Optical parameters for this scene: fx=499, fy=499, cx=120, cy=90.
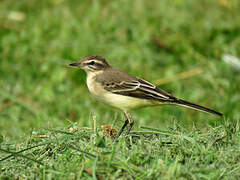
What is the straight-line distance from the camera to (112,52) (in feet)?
34.6

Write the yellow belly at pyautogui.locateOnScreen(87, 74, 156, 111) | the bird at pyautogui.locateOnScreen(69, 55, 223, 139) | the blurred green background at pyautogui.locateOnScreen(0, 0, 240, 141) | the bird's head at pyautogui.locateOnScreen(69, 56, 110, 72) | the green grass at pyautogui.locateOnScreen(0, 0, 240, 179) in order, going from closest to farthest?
the green grass at pyautogui.locateOnScreen(0, 0, 240, 179), the bird at pyautogui.locateOnScreen(69, 55, 223, 139), the yellow belly at pyautogui.locateOnScreen(87, 74, 156, 111), the bird's head at pyautogui.locateOnScreen(69, 56, 110, 72), the blurred green background at pyautogui.locateOnScreen(0, 0, 240, 141)

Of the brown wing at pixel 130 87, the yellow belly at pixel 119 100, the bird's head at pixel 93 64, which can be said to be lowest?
the yellow belly at pixel 119 100

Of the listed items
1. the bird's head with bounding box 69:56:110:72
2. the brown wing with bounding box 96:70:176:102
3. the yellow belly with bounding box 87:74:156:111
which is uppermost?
the bird's head with bounding box 69:56:110:72

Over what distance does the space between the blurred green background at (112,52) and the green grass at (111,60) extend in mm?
21

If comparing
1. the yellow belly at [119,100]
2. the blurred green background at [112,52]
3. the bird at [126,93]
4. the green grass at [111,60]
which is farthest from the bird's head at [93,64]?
the blurred green background at [112,52]

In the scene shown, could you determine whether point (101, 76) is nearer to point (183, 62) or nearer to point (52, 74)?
point (52, 74)

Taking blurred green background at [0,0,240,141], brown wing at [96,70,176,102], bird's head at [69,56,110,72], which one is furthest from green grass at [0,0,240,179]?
bird's head at [69,56,110,72]

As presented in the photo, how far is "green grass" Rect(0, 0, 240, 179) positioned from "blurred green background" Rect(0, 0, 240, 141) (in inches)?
0.8

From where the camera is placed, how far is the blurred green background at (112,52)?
30.6 ft

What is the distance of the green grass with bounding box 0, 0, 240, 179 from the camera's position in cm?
641

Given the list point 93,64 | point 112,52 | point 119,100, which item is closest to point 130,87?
point 119,100

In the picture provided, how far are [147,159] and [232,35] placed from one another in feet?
23.5

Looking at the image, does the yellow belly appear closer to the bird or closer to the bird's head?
the bird

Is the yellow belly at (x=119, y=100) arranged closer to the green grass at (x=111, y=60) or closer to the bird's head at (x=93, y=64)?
the green grass at (x=111, y=60)
